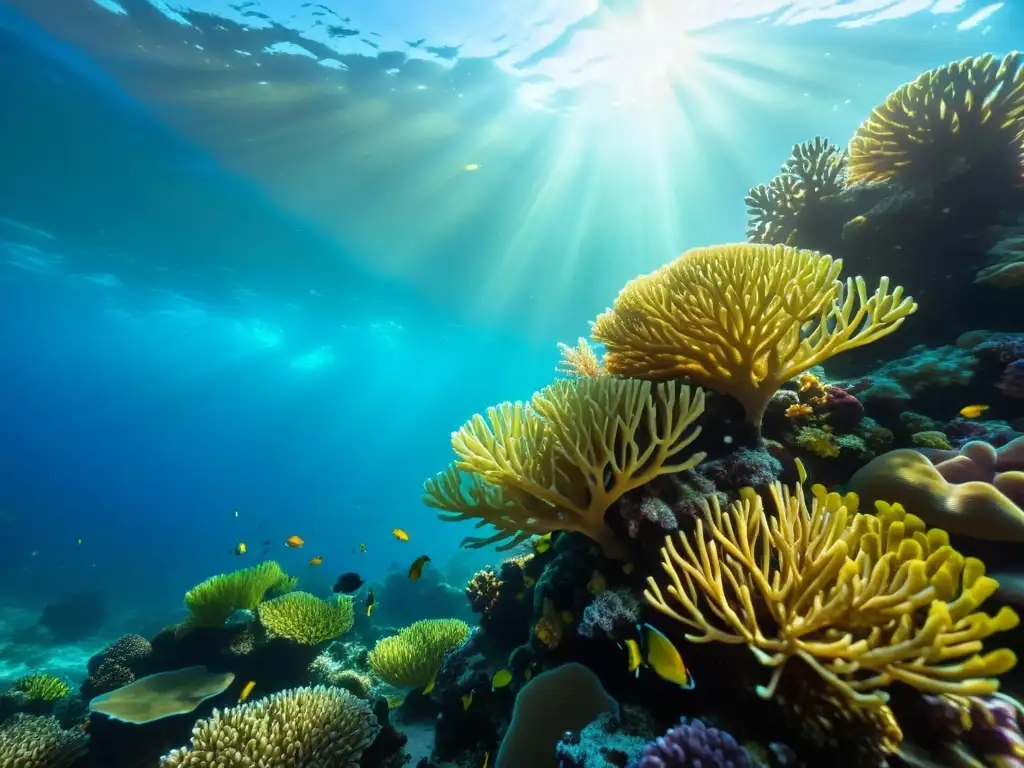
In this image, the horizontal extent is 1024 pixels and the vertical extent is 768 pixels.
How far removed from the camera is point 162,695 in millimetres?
5863

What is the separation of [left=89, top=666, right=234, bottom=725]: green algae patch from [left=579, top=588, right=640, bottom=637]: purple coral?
5872mm

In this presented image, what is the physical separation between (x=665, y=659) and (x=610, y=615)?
3.17 ft

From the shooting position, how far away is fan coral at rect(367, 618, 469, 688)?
6.34m

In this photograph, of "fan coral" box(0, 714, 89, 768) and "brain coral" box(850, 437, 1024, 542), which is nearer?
"brain coral" box(850, 437, 1024, 542)

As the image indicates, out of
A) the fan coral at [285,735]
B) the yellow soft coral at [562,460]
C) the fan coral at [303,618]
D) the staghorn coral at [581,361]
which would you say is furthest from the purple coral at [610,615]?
the fan coral at [303,618]

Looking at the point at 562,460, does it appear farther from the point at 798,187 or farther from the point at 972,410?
the point at 798,187

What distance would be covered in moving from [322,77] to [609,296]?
2199 centimetres

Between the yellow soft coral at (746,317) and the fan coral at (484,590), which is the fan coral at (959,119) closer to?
the yellow soft coral at (746,317)

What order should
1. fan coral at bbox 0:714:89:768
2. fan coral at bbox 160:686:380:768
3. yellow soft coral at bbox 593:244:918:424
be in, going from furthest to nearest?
fan coral at bbox 0:714:89:768 → fan coral at bbox 160:686:380:768 → yellow soft coral at bbox 593:244:918:424

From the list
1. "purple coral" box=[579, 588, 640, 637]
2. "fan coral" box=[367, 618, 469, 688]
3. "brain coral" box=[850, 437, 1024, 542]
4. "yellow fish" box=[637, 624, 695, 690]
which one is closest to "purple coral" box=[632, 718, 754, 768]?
"yellow fish" box=[637, 624, 695, 690]

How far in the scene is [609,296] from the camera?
31188 mm

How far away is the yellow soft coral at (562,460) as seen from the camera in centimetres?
280

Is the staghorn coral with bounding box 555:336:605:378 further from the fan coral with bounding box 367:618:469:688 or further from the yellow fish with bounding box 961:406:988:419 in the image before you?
the fan coral with bounding box 367:618:469:688

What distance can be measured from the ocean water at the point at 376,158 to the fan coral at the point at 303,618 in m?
6.29
